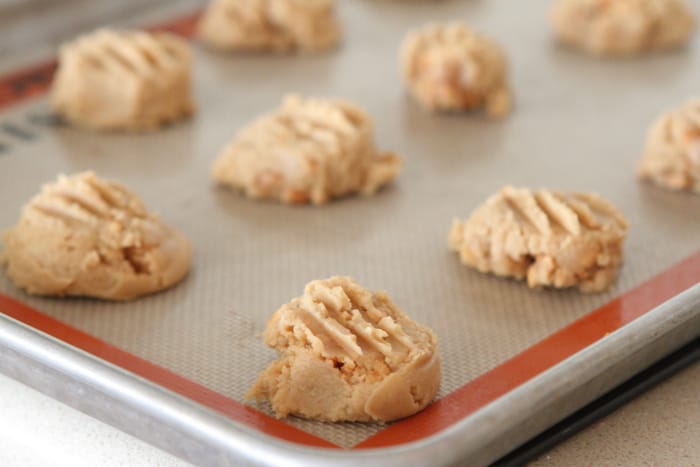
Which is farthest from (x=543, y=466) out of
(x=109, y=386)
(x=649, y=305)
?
(x=109, y=386)

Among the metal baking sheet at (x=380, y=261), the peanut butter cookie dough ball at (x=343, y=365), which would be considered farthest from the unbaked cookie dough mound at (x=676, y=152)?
the peanut butter cookie dough ball at (x=343, y=365)

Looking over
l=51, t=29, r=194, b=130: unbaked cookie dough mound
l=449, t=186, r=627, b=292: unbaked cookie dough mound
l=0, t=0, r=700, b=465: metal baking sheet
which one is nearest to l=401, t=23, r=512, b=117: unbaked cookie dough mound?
l=0, t=0, r=700, b=465: metal baking sheet

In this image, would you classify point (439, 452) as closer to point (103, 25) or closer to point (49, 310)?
point (49, 310)

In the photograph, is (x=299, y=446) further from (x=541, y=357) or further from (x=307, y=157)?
(x=307, y=157)

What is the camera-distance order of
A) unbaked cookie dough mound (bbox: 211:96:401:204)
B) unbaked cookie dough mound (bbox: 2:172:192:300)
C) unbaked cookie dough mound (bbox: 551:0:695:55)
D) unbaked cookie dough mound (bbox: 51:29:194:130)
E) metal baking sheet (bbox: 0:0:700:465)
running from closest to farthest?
metal baking sheet (bbox: 0:0:700:465)
unbaked cookie dough mound (bbox: 2:172:192:300)
unbaked cookie dough mound (bbox: 211:96:401:204)
unbaked cookie dough mound (bbox: 51:29:194:130)
unbaked cookie dough mound (bbox: 551:0:695:55)

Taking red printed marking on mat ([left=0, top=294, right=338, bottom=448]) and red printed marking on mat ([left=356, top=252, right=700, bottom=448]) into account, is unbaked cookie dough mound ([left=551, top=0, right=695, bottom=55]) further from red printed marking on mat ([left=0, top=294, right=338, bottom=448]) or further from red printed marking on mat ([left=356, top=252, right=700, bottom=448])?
red printed marking on mat ([left=0, top=294, right=338, bottom=448])

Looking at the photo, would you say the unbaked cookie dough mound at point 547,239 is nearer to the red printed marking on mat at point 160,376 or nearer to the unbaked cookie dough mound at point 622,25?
the red printed marking on mat at point 160,376
